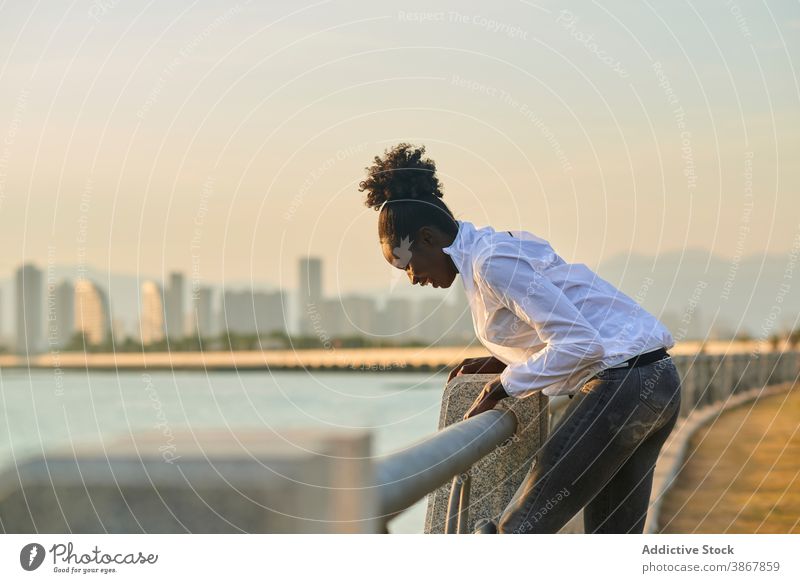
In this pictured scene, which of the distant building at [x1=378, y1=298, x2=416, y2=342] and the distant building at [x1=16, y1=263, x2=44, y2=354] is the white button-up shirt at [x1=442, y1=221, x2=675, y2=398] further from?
the distant building at [x1=16, y1=263, x2=44, y2=354]

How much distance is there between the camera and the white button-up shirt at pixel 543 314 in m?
3.31

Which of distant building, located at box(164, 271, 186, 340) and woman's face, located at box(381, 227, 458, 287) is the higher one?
woman's face, located at box(381, 227, 458, 287)

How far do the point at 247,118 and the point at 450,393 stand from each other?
2.59 meters

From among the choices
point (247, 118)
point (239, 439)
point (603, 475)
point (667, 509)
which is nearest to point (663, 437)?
point (603, 475)

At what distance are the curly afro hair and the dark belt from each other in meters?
0.67

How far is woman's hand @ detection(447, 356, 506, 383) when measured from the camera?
3.83 meters

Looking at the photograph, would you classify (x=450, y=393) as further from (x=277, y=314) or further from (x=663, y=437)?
(x=277, y=314)

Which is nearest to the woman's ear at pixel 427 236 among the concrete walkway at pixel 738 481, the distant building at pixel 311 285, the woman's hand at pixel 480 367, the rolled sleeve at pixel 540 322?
the rolled sleeve at pixel 540 322

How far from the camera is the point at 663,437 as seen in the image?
3.60 m

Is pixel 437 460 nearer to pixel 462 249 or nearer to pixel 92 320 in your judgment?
pixel 462 249

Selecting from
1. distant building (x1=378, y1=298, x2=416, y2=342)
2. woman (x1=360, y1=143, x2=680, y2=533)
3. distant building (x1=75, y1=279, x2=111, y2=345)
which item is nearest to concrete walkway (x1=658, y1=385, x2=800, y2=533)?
distant building (x1=378, y1=298, x2=416, y2=342)

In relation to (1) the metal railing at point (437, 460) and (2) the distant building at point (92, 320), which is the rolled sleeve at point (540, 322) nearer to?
(1) the metal railing at point (437, 460)

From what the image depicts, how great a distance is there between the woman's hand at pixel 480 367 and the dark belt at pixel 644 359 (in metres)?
0.52

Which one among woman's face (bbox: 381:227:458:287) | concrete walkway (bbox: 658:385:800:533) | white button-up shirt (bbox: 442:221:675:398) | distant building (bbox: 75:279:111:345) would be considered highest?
woman's face (bbox: 381:227:458:287)
